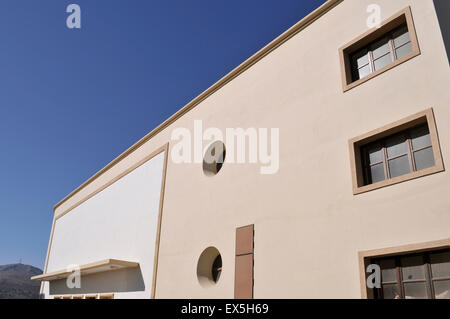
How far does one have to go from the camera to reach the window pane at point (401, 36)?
747 centimetres

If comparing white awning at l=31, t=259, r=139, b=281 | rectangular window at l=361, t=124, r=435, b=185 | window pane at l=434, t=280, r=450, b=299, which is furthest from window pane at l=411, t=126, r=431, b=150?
white awning at l=31, t=259, r=139, b=281

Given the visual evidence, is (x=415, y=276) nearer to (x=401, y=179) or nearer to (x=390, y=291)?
(x=390, y=291)

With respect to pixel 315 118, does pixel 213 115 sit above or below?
above

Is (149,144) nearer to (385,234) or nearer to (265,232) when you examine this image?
(265,232)

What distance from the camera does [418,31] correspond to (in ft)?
22.9

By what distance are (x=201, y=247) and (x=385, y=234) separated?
220 inches

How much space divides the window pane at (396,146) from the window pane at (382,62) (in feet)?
5.57

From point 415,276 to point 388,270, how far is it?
0.46 metres

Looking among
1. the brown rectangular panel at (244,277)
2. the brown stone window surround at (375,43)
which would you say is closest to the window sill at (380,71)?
the brown stone window surround at (375,43)

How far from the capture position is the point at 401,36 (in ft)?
24.8

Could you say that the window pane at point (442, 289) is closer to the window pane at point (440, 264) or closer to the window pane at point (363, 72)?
the window pane at point (440, 264)

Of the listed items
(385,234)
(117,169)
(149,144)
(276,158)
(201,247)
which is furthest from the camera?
(117,169)

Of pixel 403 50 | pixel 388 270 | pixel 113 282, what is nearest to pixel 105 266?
pixel 113 282
